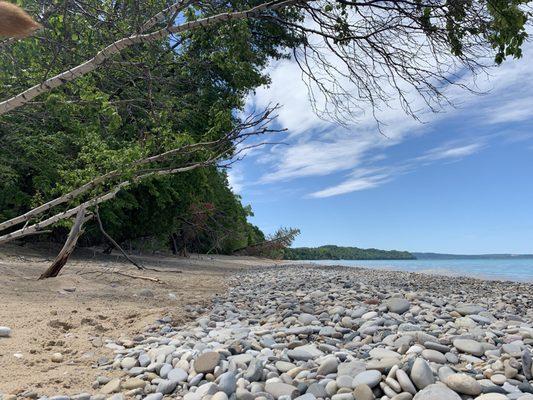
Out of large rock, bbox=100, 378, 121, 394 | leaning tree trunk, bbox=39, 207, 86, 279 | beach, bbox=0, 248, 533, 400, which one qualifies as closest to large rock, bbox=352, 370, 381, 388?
beach, bbox=0, 248, 533, 400

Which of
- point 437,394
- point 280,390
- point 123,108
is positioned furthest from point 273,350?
point 123,108

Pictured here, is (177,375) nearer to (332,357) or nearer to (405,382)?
(332,357)

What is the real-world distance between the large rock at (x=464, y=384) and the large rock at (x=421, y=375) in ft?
0.37

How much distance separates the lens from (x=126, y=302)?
22.9ft

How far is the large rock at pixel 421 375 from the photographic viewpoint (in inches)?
117

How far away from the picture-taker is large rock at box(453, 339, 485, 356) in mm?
3594

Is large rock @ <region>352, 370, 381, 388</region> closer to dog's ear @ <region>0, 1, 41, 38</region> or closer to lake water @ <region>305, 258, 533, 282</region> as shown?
dog's ear @ <region>0, 1, 41, 38</region>

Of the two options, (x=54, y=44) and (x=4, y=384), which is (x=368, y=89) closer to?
(x=54, y=44)

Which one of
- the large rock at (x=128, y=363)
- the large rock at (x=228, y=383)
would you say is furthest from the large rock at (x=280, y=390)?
the large rock at (x=128, y=363)

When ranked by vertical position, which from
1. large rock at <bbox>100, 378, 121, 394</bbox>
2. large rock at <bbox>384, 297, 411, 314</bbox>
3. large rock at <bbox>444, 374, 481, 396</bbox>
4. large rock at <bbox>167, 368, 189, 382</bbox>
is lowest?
large rock at <bbox>100, 378, 121, 394</bbox>

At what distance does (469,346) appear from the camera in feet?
12.0

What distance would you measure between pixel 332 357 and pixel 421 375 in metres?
0.74

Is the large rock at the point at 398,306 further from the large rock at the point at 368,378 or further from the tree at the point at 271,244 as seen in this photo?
the tree at the point at 271,244

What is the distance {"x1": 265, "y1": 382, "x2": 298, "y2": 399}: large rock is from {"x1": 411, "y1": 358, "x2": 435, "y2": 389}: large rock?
32.3 inches
